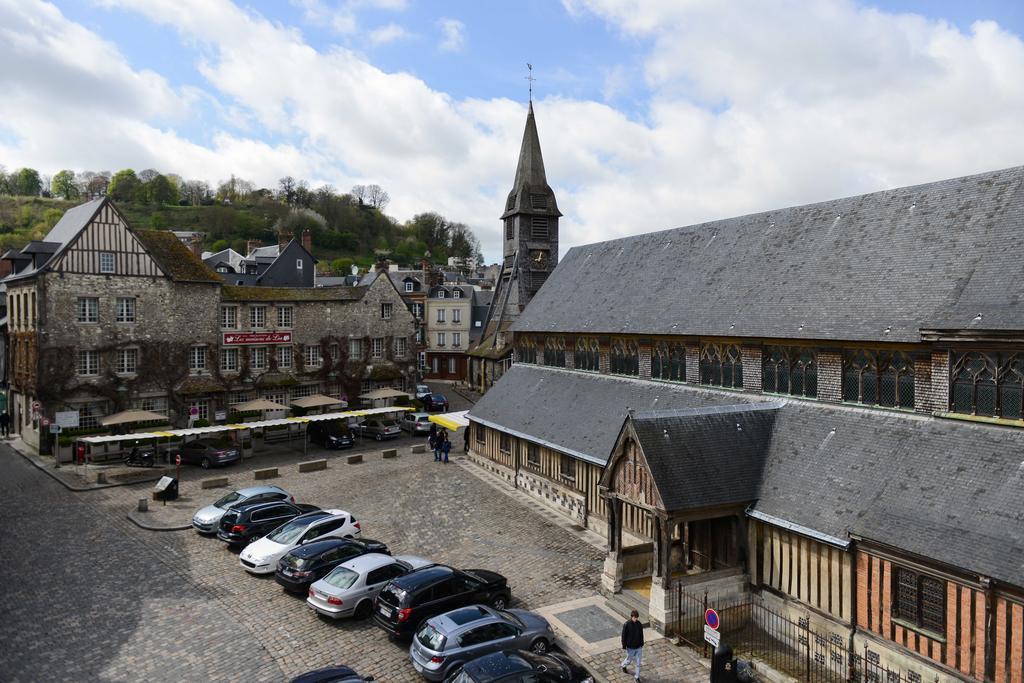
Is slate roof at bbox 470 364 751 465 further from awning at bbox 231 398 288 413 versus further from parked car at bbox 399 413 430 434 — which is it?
awning at bbox 231 398 288 413

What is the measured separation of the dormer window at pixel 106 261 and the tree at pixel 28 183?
89.4m

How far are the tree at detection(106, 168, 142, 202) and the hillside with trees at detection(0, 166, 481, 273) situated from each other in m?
0.13

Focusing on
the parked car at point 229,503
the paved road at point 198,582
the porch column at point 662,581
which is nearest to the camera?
the paved road at point 198,582

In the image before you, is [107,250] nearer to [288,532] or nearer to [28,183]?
[288,532]

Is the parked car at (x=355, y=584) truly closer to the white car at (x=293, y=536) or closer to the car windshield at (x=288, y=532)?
the white car at (x=293, y=536)

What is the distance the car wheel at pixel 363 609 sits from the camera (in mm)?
A: 14047

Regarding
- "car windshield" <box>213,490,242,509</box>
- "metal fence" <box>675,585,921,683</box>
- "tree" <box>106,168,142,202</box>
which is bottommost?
"metal fence" <box>675,585,921,683</box>

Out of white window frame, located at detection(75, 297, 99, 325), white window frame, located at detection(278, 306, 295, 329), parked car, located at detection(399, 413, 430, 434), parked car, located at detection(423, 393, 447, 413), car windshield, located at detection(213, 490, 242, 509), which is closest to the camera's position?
car windshield, located at detection(213, 490, 242, 509)

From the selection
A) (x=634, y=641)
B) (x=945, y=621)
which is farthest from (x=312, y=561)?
(x=945, y=621)

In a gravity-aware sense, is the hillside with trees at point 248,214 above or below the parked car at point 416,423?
above

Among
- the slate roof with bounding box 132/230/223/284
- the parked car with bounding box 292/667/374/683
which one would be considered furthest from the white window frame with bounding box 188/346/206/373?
the parked car with bounding box 292/667/374/683

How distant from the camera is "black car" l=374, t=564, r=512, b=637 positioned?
13.0 m

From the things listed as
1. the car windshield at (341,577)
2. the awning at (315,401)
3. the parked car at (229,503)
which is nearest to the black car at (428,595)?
the car windshield at (341,577)

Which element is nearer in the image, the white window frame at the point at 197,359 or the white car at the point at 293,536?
the white car at the point at 293,536
